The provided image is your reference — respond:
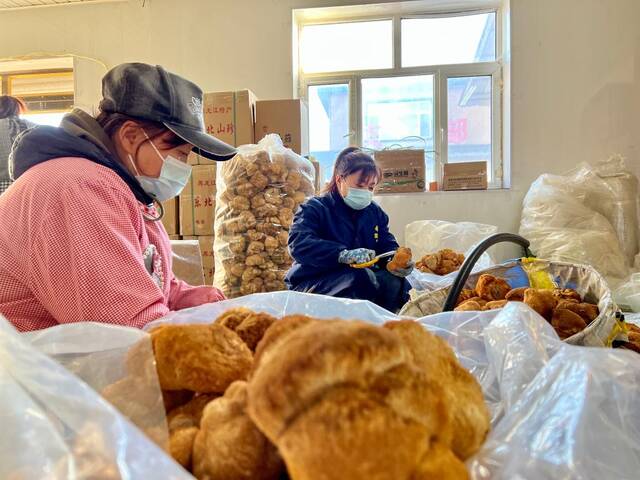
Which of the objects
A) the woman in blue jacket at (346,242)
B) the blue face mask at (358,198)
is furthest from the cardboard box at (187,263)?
the blue face mask at (358,198)

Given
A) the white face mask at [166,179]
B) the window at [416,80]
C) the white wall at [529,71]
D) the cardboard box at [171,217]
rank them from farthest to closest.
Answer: the window at [416,80] → the white wall at [529,71] → the cardboard box at [171,217] → the white face mask at [166,179]

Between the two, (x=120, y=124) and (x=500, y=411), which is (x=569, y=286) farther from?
(x=120, y=124)

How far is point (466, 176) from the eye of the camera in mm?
3965

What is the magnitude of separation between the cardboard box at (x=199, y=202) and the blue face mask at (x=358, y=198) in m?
1.31

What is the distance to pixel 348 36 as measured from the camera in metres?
4.40

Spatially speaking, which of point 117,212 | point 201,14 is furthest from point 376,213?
point 201,14

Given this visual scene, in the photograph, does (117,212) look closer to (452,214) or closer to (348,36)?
(452,214)

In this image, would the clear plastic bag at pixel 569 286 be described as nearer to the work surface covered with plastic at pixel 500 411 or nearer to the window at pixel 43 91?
the work surface covered with plastic at pixel 500 411

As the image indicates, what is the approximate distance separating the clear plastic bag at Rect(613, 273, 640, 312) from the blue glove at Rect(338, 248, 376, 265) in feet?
5.24

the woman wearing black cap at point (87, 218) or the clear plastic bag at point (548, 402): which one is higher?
the woman wearing black cap at point (87, 218)

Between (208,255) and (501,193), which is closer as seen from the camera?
(208,255)

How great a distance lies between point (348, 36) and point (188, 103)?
351 centimetres

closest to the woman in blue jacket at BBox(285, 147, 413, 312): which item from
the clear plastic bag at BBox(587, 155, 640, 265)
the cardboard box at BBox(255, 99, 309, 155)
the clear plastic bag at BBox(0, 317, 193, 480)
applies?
the cardboard box at BBox(255, 99, 309, 155)

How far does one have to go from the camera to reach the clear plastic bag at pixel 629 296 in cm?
272
